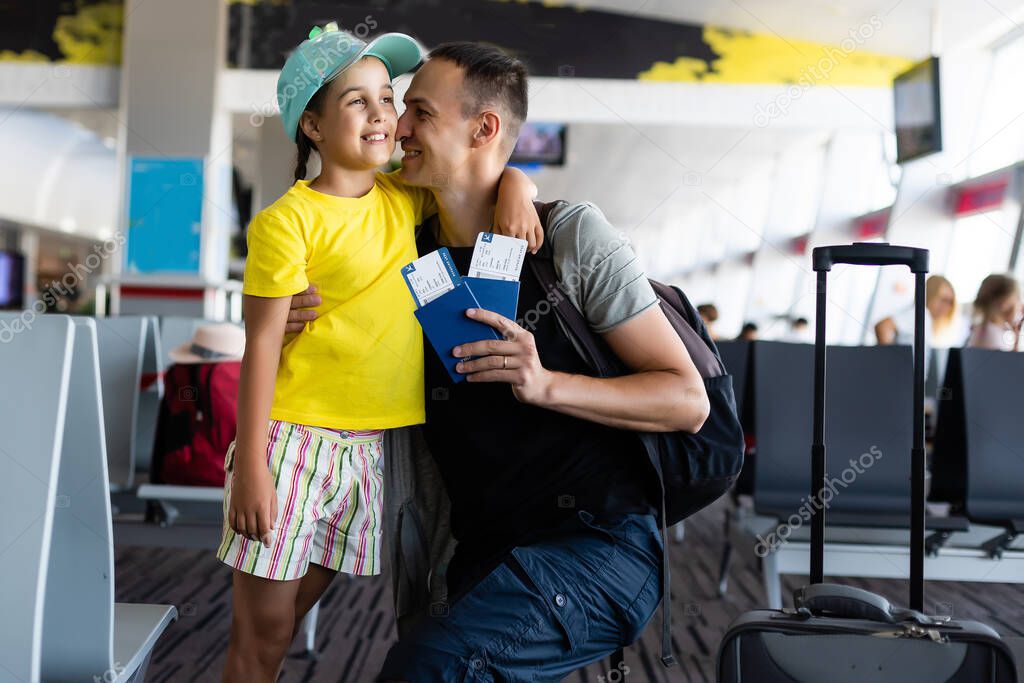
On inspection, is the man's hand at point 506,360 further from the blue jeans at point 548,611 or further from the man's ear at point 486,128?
the man's ear at point 486,128

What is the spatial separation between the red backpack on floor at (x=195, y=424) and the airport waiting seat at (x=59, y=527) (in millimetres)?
1297

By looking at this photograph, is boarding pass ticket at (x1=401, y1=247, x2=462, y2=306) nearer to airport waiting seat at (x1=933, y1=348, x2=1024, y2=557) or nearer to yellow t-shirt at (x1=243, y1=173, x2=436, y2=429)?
yellow t-shirt at (x1=243, y1=173, x2=436, y2=429)

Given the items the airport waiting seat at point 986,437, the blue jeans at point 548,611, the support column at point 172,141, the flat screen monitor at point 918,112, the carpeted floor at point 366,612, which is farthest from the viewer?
the support column at point 172,141

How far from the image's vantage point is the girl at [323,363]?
4.08ft

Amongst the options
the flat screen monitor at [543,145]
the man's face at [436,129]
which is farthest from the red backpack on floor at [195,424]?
the flat screen monitor at [543,145]

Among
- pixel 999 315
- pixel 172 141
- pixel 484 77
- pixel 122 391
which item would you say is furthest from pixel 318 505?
pixel 172 141

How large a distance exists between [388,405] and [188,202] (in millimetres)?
8875

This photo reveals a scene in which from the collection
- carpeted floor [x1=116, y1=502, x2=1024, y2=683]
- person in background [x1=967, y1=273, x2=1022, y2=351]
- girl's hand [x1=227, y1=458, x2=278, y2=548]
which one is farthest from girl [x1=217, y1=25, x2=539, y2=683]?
person in background [x1=967, y1=273, x2=1022, y2=351]

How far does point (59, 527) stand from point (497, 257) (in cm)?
64

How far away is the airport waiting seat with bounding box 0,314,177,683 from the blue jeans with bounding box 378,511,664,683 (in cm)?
37

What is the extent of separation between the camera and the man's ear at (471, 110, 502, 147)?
1.36 m

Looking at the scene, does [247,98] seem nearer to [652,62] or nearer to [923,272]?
[652,62]

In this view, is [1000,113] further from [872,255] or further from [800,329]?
[872,255]

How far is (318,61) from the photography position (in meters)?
1.35
